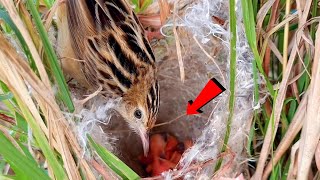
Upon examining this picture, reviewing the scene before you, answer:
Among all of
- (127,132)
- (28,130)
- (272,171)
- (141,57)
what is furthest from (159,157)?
(28,130)

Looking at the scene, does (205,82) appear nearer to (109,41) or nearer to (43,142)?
(109,41)

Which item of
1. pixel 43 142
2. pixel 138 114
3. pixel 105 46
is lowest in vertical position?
pixel 138 114

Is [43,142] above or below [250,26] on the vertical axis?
below

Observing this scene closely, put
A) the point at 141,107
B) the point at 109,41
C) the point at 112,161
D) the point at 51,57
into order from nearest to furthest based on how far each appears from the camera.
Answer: the point at 51,57, the point at 112,161, the point at 109,41, the point at 141,107

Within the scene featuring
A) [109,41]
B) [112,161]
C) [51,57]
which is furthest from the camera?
[109,41]

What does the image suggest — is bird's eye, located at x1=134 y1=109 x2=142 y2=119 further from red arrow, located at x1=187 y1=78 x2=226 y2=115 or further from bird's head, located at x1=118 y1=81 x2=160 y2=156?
red arrow, located at x1=187 y1=78 x2=226 y2=115

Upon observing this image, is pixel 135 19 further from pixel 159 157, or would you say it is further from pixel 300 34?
pixel 159 157

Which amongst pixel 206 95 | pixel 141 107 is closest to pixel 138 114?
pixel 141 107

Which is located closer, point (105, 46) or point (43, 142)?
point (43, 142)
